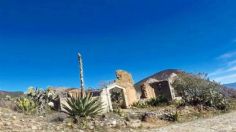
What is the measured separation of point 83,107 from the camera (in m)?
17.0

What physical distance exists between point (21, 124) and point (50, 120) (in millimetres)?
2082

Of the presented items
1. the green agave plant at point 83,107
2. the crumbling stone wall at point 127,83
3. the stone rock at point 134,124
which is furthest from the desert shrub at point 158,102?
the green agave plant at point 83,107

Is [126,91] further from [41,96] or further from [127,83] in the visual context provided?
[41,96]

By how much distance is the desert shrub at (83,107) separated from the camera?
55.5 feet

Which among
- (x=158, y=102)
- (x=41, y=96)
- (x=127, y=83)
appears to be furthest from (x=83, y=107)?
(x=127, y=83)

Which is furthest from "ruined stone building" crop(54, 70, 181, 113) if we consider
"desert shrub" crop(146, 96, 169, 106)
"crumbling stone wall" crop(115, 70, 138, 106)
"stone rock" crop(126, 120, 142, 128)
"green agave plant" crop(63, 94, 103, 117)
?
"stone rock" crop(126, 120, 142, 128)

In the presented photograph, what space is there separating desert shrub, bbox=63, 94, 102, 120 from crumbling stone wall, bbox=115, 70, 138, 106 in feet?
51.2

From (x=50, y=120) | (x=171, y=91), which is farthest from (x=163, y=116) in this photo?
(x=171, y=91)

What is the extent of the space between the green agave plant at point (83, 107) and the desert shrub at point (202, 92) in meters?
10.1

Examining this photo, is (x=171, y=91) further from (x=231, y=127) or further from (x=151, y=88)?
(x=231, y=127)

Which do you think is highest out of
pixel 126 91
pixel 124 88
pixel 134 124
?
pixel 124 88

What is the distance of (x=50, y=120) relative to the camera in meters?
16.2

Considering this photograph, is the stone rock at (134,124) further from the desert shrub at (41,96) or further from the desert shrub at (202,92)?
the desert shrub at (41,96)

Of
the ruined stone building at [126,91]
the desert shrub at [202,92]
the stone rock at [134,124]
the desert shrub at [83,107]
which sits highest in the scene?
the ruined stone building at [126,91]
